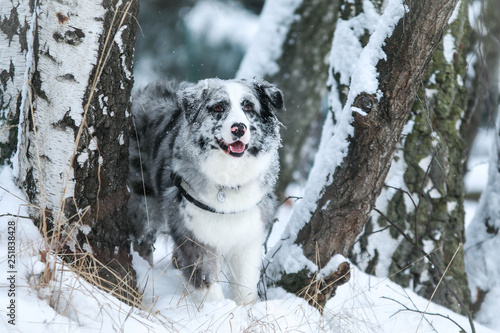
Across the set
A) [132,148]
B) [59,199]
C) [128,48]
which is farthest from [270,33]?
[59,199]

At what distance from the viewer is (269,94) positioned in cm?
347

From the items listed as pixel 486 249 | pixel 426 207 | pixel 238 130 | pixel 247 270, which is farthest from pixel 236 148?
pixel 486 249

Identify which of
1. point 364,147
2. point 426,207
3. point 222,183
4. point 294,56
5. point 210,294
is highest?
point 294,56

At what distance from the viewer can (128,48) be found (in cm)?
290

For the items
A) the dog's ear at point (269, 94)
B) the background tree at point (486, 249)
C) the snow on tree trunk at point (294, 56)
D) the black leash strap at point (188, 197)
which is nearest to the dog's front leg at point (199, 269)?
the black leash strap at point (188, 197)

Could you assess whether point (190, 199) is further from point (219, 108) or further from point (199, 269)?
point (219, 108)

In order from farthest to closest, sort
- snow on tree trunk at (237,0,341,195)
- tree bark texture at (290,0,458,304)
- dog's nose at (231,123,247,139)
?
1. snow on tree trunk at (237,0,341,195)
2. dog's nose at (231,123,247,139)
3. tree bark texture at (290,0,458,304)

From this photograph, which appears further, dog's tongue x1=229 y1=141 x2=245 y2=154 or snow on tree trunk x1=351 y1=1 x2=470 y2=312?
snow on tree trunk x1=351 y1=1 x2=470 y2=312

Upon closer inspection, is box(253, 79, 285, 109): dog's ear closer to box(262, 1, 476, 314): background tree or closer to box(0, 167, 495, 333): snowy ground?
box(262, 1, 476, 314): background tree

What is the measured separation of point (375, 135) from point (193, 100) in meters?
1.31

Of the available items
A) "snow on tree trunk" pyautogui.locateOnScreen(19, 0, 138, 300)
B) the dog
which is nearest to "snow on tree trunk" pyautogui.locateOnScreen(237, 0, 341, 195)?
the dog

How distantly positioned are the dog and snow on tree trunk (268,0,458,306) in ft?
1.03

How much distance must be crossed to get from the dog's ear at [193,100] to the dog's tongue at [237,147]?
46 centimetres

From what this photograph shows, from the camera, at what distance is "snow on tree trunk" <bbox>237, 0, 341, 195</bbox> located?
748 cm
